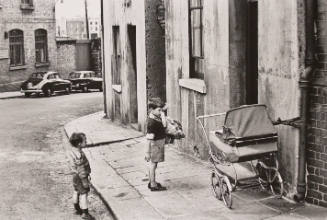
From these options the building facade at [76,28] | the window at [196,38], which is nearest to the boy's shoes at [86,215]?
the window at [196,38]

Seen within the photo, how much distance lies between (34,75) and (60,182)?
20.6 meters

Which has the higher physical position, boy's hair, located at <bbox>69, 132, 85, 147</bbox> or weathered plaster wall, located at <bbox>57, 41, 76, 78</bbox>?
weathered plaster wall, located at <bbox>57, 41, 76, 78</bbox>

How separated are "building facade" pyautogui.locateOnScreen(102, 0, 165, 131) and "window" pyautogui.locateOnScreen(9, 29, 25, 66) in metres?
14.6

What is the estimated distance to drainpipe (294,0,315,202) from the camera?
23.2ft

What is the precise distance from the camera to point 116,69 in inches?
701

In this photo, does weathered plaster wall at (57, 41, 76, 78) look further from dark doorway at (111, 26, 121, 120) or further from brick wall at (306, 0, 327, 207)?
brick wall at (306, 0, 327, 207)

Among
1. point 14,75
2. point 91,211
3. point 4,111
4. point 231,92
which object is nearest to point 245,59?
point 231,92

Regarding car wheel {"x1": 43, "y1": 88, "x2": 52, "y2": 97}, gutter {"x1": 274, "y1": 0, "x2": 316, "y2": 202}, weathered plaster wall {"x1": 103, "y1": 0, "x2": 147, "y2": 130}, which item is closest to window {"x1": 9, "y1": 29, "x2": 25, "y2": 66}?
car wheel {"x1": 43, "y1": 88, "x2": 52, "y2": 97}

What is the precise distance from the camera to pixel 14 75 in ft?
105

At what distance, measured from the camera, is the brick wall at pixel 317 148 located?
7105mm

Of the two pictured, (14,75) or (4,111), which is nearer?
(4,111)

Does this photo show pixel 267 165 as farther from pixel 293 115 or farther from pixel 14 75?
pixel 14 75

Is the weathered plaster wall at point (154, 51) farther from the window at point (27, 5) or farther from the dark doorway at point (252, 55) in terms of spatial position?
the window at point (27, 5)

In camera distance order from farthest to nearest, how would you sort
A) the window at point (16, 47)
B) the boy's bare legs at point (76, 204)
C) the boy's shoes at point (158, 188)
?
the window at point (16, 47)
the boy's shoes at point (158, 188)
the boy's bare legs at point (76, 204)
